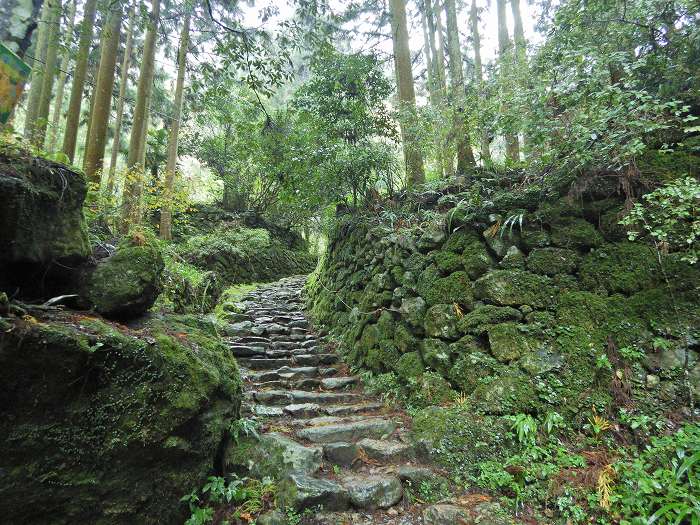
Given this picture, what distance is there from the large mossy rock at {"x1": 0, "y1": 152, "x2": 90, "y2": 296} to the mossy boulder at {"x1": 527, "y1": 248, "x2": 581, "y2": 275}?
4.32m

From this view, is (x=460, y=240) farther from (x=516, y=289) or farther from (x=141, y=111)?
(x=141, y=111)

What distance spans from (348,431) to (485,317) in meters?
1.87

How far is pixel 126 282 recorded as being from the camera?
10.2 ft

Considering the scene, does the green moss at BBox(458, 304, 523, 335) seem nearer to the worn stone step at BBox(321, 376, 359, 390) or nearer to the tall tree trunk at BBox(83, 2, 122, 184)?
the worn stone step at BBox(321, 376, 359, 390)

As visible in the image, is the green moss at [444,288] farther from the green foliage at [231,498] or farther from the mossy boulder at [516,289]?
the green foliage at [231,498]

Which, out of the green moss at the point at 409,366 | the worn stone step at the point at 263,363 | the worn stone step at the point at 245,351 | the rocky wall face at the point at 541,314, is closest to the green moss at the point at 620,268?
the rocky wall face at the point at 541,314

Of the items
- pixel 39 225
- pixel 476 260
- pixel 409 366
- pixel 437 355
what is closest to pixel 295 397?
pixel 409 366

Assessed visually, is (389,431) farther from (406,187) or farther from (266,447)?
(406,187)

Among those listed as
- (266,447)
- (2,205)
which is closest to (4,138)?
(2,205)

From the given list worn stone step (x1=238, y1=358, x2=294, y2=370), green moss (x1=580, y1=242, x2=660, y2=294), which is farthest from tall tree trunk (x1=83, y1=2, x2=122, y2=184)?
green moss (x1=580, y1=242, x2=660, y2=294)

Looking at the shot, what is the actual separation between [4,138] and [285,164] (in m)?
4.88

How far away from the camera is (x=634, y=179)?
11.4 ft

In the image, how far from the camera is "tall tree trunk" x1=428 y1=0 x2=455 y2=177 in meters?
6.51

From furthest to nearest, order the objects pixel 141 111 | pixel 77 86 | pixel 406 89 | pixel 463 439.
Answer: pixel 141 111
pixel 406 89
pixel 77 86
pixel 463 439
